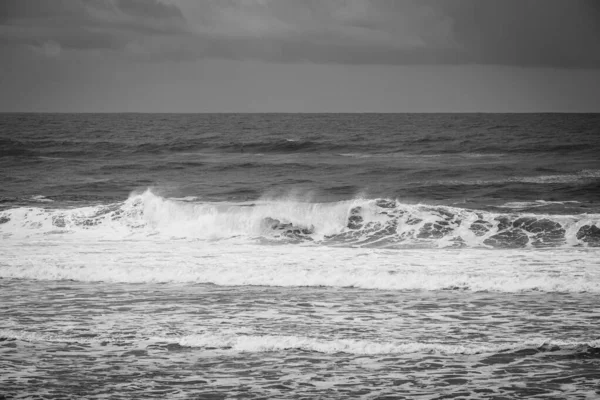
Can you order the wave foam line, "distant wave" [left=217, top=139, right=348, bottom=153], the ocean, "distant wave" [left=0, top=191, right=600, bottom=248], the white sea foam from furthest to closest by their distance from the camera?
"distant wave" [left=217, top=139, right=348, bottom=153] → "distant wave" [left=0, top=191, right=600, bottom=248] → the white sea foam → the wave foam line → the ocean

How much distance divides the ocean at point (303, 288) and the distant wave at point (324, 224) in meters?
0.09

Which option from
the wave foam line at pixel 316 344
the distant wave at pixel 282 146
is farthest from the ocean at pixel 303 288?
the distant wave at pixel 282 146

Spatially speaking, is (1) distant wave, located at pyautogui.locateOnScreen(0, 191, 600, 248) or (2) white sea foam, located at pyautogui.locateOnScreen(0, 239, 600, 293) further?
(1) distant wave, located at pyautogui.locateOnScreen(0, 191, 600, 248)

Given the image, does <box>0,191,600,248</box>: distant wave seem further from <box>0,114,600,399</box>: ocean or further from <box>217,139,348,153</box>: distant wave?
<box>217,139,348,153</box>: distant wave

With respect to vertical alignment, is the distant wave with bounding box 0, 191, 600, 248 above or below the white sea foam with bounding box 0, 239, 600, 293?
above

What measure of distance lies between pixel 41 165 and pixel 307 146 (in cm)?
1752

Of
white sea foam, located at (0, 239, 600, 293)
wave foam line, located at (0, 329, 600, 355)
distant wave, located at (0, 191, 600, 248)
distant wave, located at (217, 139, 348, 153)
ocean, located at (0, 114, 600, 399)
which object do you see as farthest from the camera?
distant wave, located at (217, 139, 348, 153)

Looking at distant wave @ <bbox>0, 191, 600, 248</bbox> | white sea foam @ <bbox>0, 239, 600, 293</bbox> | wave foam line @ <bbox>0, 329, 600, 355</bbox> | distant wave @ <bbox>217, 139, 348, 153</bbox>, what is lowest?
wave foam line @ <bbox>0, 329, 600, 355</bbox>

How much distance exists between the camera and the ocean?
29.0ft

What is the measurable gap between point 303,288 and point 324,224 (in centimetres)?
749

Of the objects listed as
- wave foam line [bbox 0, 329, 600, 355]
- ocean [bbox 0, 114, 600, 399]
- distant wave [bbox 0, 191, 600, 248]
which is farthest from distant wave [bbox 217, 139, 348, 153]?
wave foam line [bbox 0, 329, 600, 355]

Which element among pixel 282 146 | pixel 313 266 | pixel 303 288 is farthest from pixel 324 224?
pixel 282 146

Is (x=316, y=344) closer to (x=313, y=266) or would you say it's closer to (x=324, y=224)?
(x=313, y=266)

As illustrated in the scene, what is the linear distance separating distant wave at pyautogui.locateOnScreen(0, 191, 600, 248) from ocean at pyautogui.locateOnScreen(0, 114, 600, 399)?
9 centimetres
